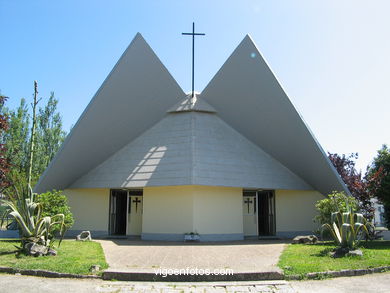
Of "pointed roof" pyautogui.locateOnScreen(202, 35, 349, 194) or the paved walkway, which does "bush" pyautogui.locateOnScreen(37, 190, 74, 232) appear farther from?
"pointed roof" pyautogui.locateOnScreen(202, 35, 349, 194)

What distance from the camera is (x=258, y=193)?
17.6m

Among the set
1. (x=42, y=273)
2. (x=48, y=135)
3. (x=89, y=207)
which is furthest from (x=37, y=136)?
(x=42, y=273)

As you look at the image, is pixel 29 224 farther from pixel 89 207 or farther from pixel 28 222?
pixel 89 207

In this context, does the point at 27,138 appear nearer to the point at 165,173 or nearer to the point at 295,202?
the point at 165,173

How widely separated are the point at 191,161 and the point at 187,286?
8439 mm

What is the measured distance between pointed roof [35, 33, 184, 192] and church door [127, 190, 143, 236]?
2.52 m

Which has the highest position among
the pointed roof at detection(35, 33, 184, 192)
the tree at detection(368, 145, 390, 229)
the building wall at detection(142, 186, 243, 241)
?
the pointed roof at detection(35, 33, 184, 192)

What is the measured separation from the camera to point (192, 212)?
14227 mm

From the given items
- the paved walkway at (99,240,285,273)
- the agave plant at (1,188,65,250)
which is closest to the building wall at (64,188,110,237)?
the paved walkway at (99,240,285,273)

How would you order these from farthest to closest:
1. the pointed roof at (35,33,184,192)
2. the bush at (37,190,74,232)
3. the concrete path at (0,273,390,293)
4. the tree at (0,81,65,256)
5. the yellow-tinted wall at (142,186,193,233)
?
the pointed roof at (35,33,184,192) → the yellow-tinted wall at (142,186,193,233) → the bush at (37,190,74,232) → the tree at (0,81,65,256) → the concrete path at (0,273,390,293)

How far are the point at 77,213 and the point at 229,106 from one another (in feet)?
31.4

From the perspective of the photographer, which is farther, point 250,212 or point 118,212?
point 118,212

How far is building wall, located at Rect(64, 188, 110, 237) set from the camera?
16484 mm

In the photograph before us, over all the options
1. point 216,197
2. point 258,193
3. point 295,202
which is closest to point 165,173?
point 216,197
